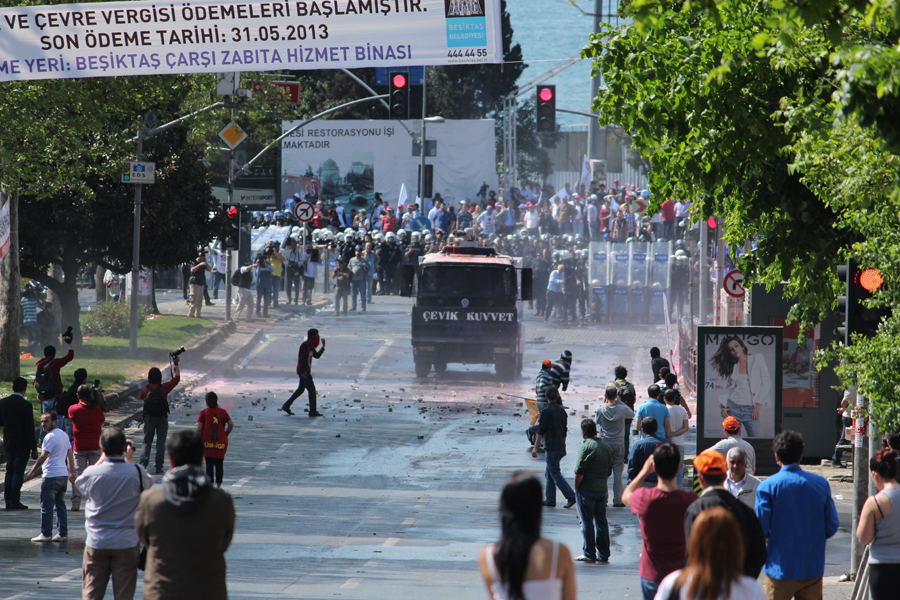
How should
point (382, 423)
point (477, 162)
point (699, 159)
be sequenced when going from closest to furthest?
1. point (699, 159)
2. point (382, 423)
3. point (477, 162)

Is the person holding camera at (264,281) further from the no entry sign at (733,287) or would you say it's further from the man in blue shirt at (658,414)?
the man in blue shirt at (658,414)

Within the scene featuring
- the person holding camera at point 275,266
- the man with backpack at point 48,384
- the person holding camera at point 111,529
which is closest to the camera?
the person holding camera at point 111,529

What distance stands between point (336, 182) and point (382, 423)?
33.8m

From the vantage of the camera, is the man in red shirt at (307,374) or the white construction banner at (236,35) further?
the man in red shirt at (307,374)

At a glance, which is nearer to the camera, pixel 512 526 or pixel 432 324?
pixel 512 526

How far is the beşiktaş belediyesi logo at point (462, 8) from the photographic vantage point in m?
14.2

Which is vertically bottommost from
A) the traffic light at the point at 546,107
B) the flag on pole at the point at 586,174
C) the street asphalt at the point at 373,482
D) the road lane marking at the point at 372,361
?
the street asphalt at the point at 373,482

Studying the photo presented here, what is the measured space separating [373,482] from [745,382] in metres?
5.08

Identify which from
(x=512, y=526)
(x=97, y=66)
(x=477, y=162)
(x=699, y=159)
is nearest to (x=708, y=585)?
(x=512, y=526)

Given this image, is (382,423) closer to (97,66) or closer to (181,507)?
(97,66)

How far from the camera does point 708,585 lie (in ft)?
15.1

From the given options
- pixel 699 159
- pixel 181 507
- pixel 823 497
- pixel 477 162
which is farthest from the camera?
pixel 477 162

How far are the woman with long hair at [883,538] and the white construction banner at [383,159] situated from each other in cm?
4516

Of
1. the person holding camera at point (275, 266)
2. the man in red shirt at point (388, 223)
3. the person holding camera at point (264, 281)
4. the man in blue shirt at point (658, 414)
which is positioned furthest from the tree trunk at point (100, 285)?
the man in blue shirt at point (658, 414)
